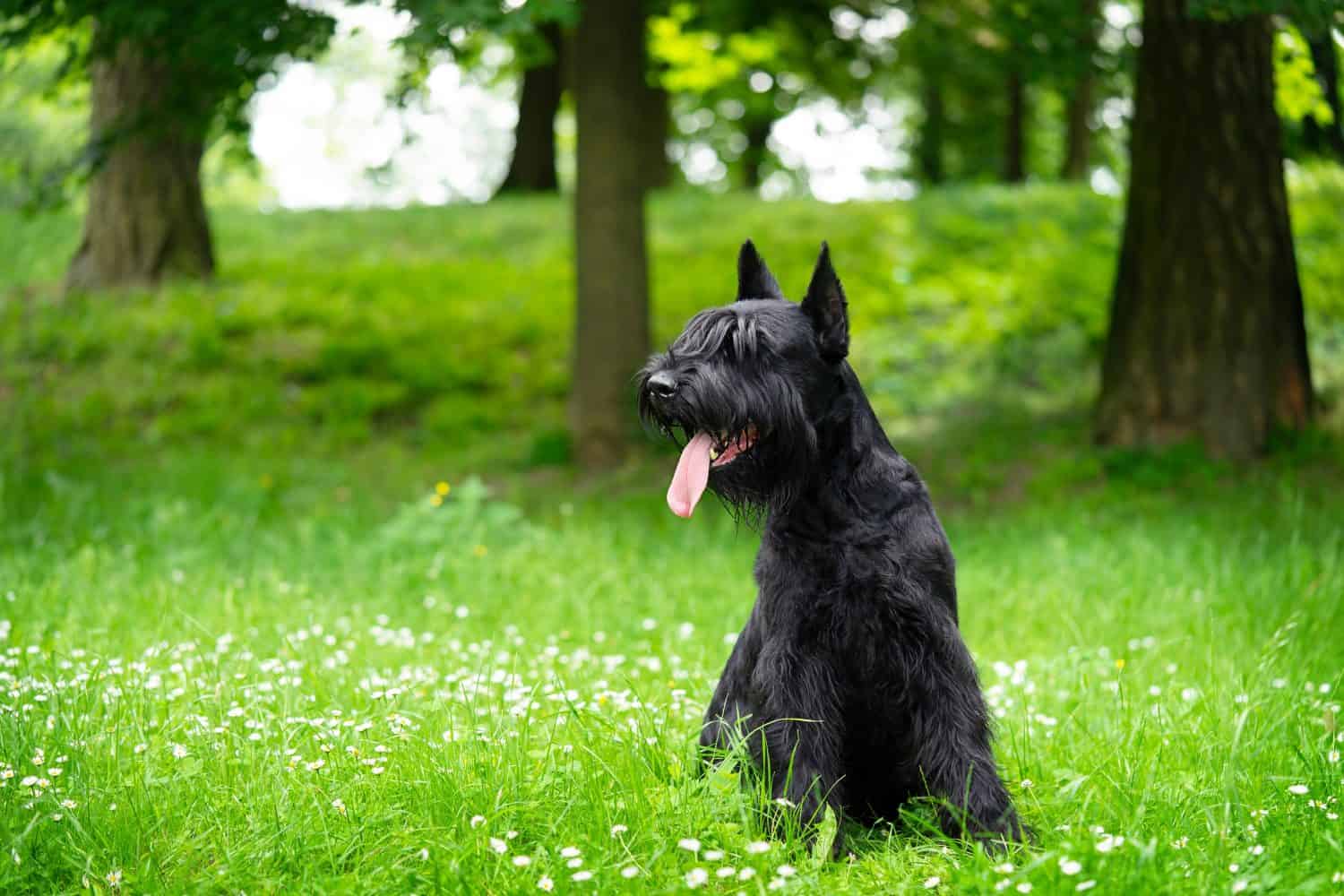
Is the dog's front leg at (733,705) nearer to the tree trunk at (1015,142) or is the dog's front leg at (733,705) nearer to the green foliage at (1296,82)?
Result: the green foliage at (1296,82)

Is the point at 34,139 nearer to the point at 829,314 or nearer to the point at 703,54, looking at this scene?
the point at 829,314

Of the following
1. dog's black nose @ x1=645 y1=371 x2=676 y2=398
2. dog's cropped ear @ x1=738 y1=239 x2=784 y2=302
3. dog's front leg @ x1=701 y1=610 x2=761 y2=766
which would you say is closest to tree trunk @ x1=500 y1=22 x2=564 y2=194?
dog's cropped ear @ x1=738 y1=239 x2=784 y2=302

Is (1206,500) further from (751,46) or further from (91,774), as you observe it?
(751,46)

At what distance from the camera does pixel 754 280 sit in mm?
3775

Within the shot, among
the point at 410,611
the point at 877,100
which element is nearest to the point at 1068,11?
the point at 410,611

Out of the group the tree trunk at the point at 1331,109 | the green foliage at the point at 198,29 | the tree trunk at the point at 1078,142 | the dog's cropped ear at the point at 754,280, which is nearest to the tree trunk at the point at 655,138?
the tree trunk at the point at 1078,142

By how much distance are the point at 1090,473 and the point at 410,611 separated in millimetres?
5075

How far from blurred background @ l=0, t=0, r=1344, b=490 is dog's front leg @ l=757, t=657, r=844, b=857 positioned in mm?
4449

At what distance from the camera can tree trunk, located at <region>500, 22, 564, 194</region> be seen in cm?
1964

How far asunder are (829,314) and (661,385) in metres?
0.53

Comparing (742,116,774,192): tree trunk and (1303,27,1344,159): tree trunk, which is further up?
(742,116,774,192): tree trunk

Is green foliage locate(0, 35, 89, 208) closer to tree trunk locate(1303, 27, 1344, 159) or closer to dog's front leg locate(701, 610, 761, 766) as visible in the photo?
dog's front leg locate(701, 610, 761, 766)

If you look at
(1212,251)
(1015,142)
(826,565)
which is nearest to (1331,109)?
(1212,251)

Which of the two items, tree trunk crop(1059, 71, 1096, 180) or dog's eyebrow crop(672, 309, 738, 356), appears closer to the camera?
dog's eyebrow crop(672, 309, 738, 356)
